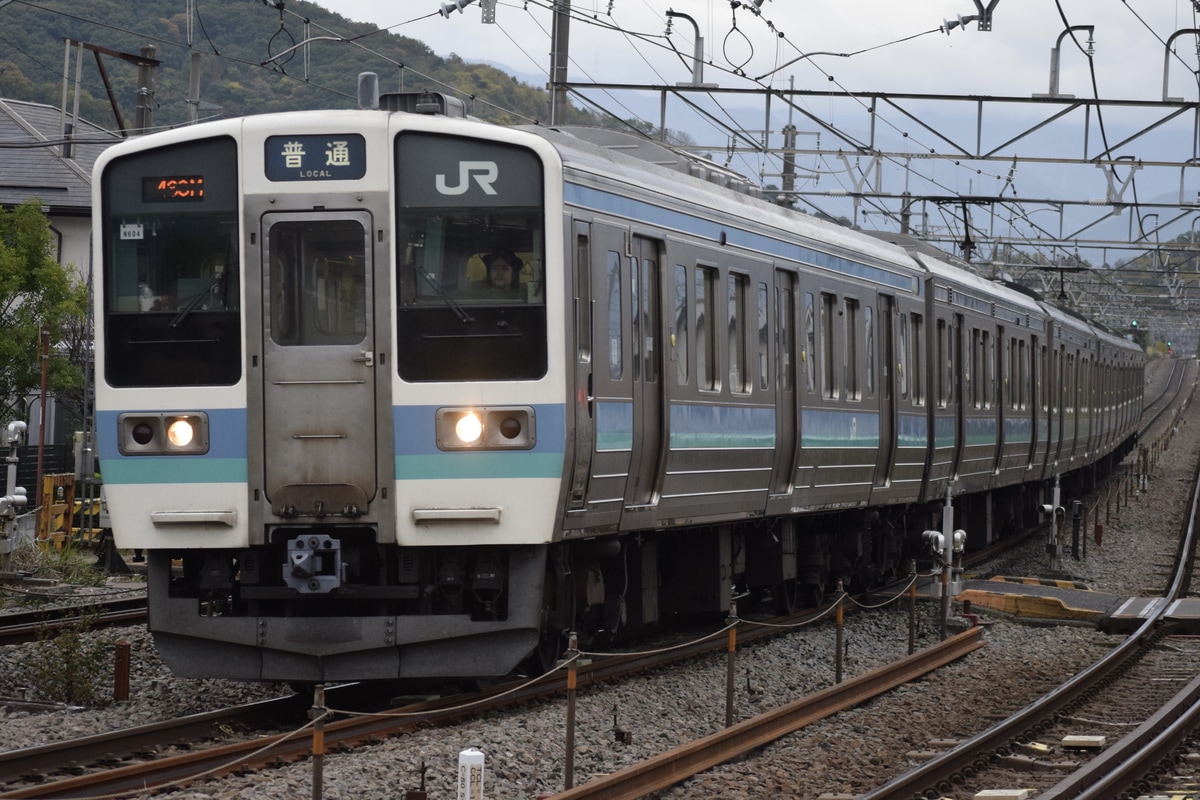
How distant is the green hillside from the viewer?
178 ft

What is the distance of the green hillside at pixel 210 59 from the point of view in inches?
2142

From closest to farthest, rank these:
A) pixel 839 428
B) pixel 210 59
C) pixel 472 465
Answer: pixel 472 465 → pixel 839 428 → pixel 210 59

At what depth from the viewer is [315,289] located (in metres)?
8.97

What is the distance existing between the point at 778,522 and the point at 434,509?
18.4 feet

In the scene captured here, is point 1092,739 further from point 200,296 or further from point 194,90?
point 194,90

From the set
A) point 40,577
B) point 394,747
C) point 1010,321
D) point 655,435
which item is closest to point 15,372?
point 40,577

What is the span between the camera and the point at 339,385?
884 cm

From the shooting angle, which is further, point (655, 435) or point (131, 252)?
point (655, 435)

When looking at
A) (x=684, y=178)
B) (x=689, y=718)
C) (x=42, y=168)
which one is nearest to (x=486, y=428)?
(x=689, y=718)

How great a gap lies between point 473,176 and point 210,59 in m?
56.7

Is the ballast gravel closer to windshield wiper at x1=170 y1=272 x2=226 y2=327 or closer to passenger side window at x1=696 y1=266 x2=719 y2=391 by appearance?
passenger side window at x1=696 y1=266 x2=719 y2=391

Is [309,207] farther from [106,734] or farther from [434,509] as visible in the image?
[106,734]

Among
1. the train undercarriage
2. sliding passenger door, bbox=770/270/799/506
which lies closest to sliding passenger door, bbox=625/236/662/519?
the train undercarriage

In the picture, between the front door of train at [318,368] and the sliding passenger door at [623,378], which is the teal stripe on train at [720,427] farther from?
the front door of train at [318,368]
